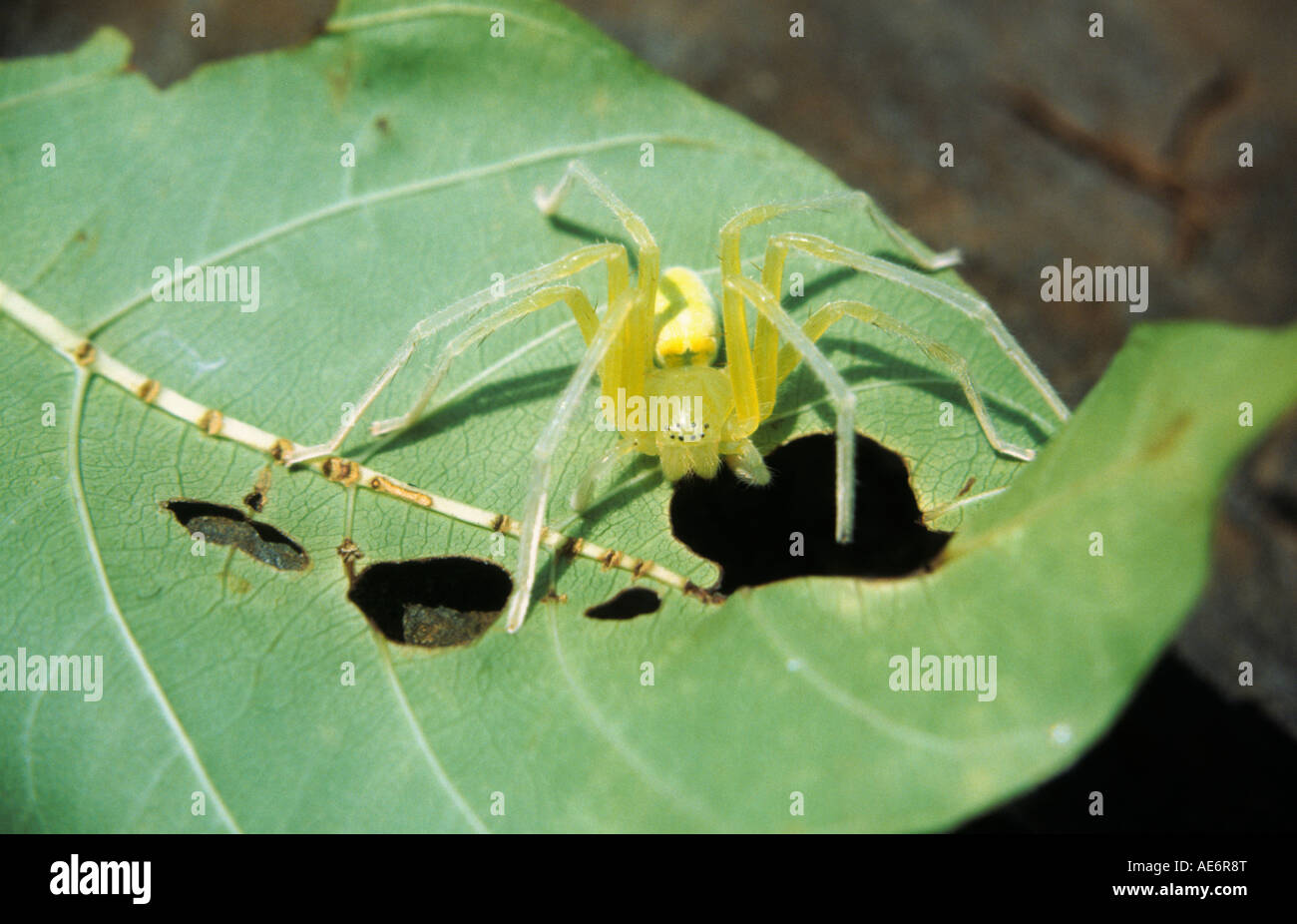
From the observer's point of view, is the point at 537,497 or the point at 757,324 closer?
the point at 537,497

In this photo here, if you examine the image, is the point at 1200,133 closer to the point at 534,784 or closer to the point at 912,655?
the point at 912,655

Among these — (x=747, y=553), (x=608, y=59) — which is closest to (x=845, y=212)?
(x=608, y=59)

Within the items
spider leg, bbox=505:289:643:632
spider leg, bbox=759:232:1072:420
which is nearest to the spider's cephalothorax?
spider leg, bbox=759:232:1072:420

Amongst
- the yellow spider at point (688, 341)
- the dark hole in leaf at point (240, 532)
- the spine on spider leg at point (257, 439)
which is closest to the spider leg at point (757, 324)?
the yellow spider at point (688, 341)

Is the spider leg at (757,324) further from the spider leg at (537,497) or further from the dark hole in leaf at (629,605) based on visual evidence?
the dark hole in leaf at (629,605)

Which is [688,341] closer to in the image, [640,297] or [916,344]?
[640,297]

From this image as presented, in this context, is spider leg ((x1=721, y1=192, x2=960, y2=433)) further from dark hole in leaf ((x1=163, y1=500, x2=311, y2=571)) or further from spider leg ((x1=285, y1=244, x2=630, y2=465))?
dark hole in leaf ((x1=163, y1=500, x2=311, y2=571))

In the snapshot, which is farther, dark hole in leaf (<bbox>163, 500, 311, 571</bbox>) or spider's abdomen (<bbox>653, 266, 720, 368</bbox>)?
spider's abdomen (<bbox>653, 266, 720, 368</bbox>)

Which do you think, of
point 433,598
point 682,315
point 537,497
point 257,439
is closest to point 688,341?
point 682,315
